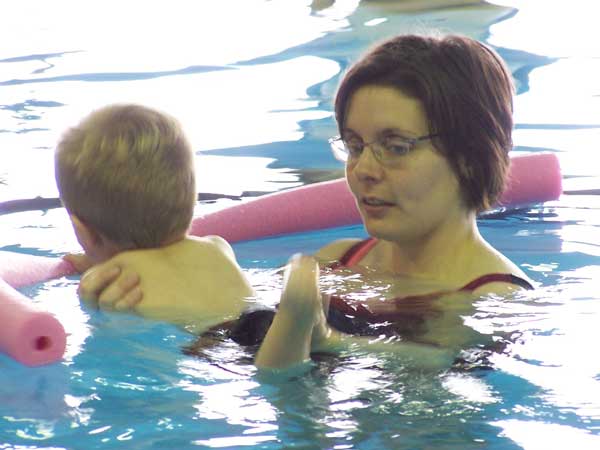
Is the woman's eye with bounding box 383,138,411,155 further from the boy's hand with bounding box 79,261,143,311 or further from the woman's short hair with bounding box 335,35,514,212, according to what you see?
the boy's hand with bounding box 79,261,143,311

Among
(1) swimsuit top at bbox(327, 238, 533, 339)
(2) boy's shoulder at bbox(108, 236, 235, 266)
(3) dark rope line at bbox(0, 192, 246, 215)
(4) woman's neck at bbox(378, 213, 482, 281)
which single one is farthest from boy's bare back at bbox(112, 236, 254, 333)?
(3) dark rope line at bbox(0, 192, 246, 215)

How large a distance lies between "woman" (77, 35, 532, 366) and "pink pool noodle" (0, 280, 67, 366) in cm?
22

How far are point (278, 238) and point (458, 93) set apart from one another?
1472 millimetres

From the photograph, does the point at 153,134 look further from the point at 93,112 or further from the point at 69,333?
the point at 69,333

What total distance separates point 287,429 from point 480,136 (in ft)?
3.33

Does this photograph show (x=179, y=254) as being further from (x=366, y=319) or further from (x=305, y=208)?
(x=305, y=208)

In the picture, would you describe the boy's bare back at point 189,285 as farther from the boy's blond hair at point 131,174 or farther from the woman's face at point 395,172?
the woman's face at point 395,172

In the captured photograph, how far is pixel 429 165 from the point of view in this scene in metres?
3.15

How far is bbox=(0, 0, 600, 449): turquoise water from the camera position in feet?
8.64

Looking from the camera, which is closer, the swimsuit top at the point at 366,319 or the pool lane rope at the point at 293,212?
the swimsuit top at the point at 366,319

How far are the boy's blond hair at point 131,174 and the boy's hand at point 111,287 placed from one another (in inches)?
4.7

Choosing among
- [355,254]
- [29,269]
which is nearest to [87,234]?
[29,269]

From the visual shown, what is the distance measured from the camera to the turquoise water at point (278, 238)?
104 inches

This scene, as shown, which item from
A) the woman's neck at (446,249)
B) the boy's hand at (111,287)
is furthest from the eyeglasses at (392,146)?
the boy's hand at (111,287)
